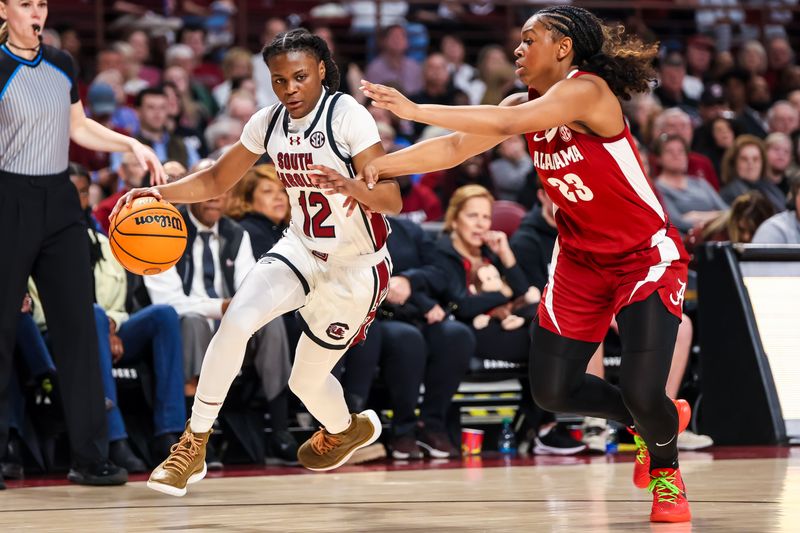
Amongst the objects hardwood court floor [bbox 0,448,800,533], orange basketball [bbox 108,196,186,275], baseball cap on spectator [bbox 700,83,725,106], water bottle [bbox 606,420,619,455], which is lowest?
water bottle [bbox 606,420,619,455]

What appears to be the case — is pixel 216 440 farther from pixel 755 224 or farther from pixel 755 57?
pixel 755 57

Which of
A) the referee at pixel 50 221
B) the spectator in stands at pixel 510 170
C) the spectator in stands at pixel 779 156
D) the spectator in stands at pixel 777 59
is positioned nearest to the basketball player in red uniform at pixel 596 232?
the referee at pixel 50 221

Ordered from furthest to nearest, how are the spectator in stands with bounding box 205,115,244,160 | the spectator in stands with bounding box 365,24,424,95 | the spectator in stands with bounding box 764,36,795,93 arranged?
the spectator in stands with bounding box 764,36,795,93 < the spectator in stands with bounding box 365,24,424,95 < the spectator in stands with bounding box 205,115,244,160

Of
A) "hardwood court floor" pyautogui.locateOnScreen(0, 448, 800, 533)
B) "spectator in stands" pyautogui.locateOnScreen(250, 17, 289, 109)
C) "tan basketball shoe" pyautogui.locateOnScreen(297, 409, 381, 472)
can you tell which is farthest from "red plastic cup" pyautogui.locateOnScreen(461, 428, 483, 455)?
"spectator in stands" pyautogui.locateOnScreen(250, 17, 289, 109)

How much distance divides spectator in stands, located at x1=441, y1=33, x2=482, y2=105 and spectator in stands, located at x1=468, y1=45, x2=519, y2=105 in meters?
0.11

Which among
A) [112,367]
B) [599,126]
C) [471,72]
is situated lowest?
[112,367]

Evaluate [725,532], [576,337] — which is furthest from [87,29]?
[725,532]

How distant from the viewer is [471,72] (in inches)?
507

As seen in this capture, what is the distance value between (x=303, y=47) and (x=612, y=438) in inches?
150

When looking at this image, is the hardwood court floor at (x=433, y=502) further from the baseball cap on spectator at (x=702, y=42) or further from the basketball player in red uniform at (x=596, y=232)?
the baseball cap on spectator at (x=702, y=42)

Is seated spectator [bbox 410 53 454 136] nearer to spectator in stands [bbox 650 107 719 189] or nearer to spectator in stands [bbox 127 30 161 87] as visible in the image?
spectator in stands [bbox 650 107 719 189]

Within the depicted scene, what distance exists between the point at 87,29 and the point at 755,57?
22.9ft

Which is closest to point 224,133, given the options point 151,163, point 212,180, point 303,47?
point 151,163

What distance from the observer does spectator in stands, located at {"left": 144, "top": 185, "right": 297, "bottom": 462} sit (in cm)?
698
